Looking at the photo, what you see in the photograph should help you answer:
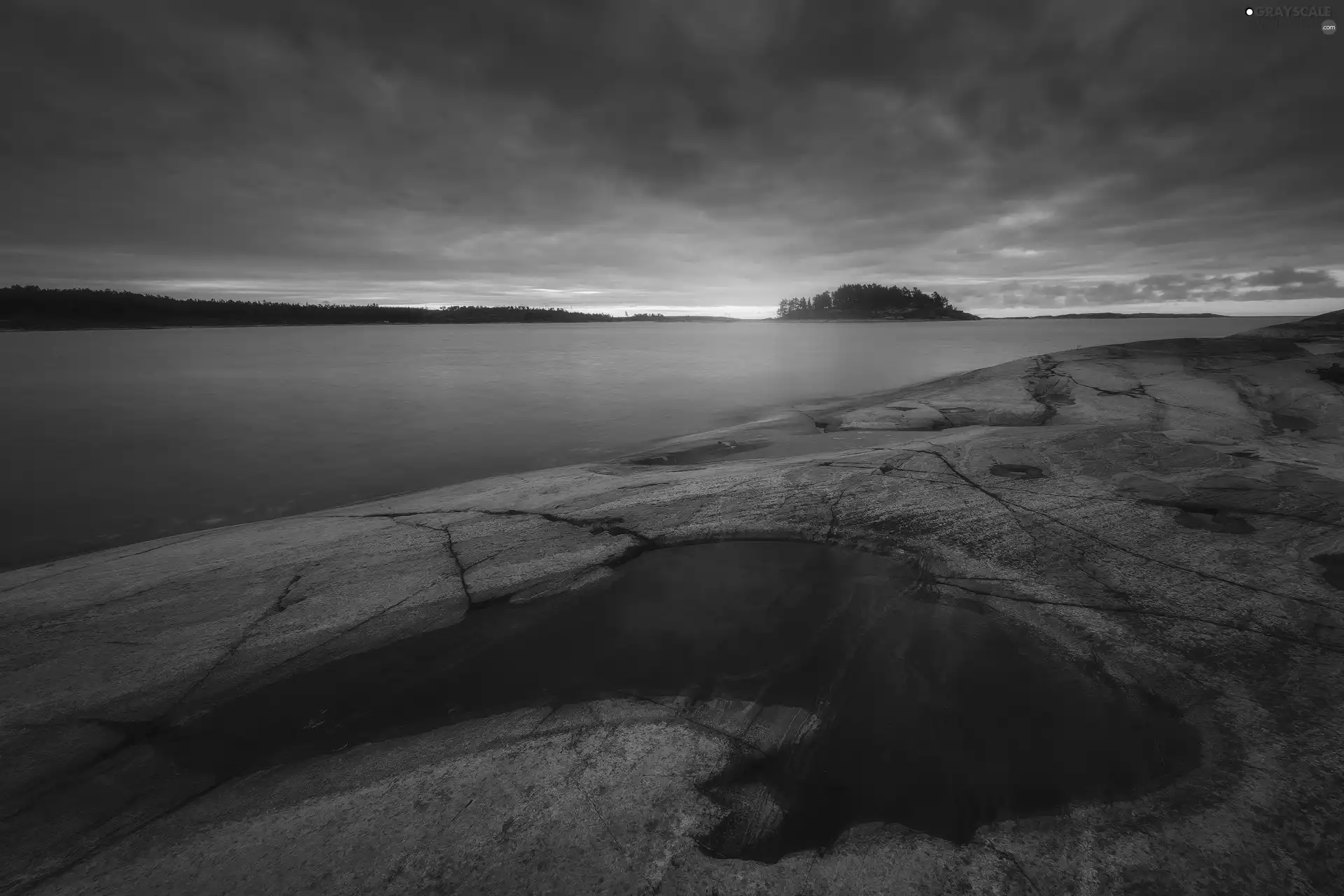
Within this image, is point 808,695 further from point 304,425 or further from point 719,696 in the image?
point 304,425

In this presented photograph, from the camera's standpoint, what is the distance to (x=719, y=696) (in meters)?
3.24

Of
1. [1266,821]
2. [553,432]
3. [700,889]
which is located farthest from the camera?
[553,432]

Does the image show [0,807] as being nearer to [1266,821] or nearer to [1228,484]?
[1266,821]

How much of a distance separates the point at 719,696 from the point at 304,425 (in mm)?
18266

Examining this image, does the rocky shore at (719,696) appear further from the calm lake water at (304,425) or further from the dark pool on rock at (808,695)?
the calm lake water at (304,425)

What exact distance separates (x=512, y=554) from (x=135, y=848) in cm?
304

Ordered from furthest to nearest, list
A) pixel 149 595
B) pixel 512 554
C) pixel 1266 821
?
pixel 512 554 < pixel 149 595 < pixel 1266 821

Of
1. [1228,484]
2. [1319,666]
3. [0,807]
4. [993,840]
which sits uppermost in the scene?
[1228,484]

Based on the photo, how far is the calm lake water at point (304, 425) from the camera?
9.62m

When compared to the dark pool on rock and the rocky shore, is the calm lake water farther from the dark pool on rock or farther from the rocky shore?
the dark pool on rock

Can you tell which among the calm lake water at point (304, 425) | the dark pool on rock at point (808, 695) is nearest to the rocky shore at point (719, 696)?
the dark pool on rock at point (808, 695)

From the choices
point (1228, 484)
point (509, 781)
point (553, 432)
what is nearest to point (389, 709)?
point (509, 781)

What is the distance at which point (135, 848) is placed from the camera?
7.77 ft

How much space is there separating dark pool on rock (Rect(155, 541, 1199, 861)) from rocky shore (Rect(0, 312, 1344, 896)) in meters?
0.02
